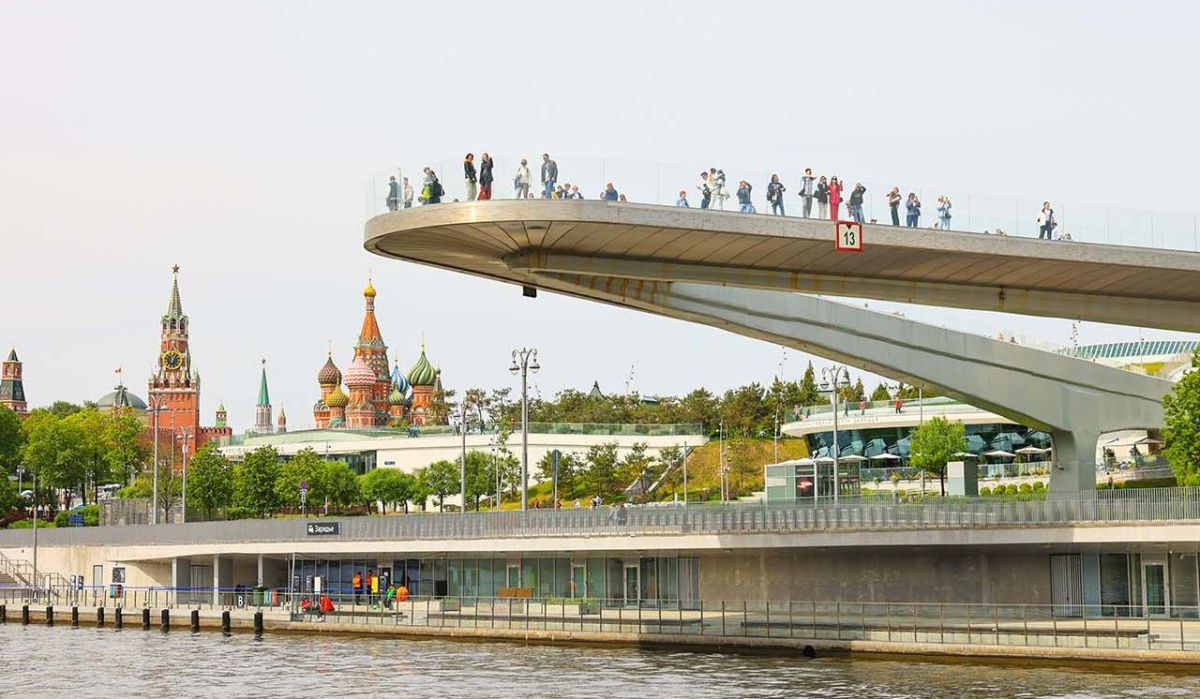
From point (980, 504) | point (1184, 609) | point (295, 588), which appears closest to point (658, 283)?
point (980, 504)

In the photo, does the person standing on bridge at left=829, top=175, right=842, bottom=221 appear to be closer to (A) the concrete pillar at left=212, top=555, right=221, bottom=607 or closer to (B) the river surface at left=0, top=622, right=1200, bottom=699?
(B) the river surface at left=0, top=622, right=1200, bottom=699

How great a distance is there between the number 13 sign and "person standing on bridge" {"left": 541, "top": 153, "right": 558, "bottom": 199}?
9.23 metres

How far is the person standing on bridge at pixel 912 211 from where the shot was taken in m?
52.4

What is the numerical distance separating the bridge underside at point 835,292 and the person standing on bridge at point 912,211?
0.67 metres

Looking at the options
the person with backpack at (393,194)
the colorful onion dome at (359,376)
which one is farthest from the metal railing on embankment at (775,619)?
the colorful onion dome at (359,376)

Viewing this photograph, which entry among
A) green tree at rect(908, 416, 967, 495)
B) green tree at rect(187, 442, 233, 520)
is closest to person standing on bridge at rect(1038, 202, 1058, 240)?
green tree at rect(908, 416, 967, 495)

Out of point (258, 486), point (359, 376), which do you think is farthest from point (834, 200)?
point (359, 376)

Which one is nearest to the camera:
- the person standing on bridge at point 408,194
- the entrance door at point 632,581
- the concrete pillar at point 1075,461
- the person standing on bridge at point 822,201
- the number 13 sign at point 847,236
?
the person standing on bridge at point 408,194

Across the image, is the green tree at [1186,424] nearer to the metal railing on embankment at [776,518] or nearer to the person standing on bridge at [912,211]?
the metal railing on embankment at [776,518]

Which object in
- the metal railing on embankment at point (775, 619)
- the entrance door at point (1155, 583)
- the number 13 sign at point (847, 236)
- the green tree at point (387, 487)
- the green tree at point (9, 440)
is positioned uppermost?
the number 13 sign at point (847, 236)

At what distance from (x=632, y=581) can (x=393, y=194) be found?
22123 millimetres

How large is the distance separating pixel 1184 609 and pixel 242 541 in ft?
137

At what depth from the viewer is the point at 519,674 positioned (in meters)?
45.3

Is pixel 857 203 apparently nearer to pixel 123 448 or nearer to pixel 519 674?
pixel 519 674
